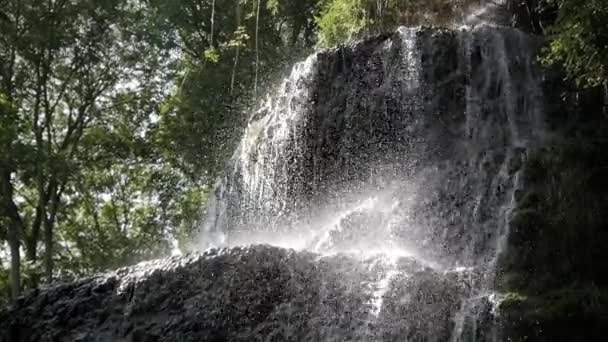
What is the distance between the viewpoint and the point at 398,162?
1105 cm

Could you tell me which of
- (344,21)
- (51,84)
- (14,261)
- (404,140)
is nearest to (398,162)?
(404,140)

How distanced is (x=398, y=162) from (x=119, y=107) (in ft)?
41.2

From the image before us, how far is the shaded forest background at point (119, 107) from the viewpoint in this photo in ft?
61.2

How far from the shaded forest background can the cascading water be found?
4882mm

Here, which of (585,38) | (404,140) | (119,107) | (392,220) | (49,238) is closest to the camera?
(585,38)

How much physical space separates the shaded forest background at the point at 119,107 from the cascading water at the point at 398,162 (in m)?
4.88

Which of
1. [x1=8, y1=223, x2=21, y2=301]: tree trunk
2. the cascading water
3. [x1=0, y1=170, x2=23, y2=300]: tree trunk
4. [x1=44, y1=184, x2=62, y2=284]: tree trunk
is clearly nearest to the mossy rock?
the cascading water

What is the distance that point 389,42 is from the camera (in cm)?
1141

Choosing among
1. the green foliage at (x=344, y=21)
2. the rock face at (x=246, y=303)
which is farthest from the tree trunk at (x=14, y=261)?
the green foliage at (x=344, y=21)

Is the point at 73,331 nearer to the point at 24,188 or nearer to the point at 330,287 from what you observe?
the point at 330,287

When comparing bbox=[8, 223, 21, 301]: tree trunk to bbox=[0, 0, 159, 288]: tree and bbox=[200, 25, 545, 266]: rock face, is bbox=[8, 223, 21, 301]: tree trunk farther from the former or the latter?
bbox=[200, 25, 545, 266]: rock face

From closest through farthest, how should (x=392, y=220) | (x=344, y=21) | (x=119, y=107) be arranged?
(x=392, y=220)
(x=344, y=21)
(x=119, y=107)

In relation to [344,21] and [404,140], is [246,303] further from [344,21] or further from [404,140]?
[344,21]

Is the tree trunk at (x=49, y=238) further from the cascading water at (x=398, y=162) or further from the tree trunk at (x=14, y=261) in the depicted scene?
the cascading water at (x=398, y=162)
